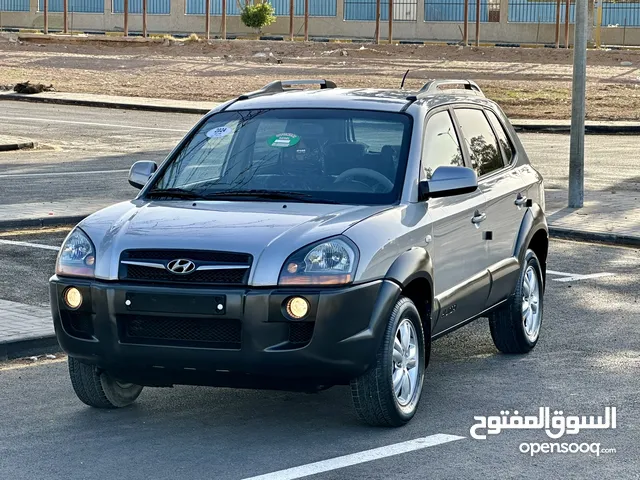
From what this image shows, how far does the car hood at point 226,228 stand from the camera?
6414 mm

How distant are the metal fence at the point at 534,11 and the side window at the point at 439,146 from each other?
77.5m

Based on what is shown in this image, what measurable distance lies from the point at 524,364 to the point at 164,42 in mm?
64159

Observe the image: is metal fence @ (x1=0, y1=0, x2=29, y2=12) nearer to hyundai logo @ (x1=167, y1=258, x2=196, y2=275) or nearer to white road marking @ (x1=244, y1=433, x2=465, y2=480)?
hyundai logo @ (x1=167, y1=258, x2=196, y2=275)

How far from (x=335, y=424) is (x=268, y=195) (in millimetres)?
1341

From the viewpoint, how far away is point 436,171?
7285mm

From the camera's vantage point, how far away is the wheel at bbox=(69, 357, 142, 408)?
712 cm

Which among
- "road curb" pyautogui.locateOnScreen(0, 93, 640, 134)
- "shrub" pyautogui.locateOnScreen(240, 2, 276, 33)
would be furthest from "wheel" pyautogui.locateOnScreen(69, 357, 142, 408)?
"shrub" pyautogui.locateOnScreen(240, 2, 276, 33)

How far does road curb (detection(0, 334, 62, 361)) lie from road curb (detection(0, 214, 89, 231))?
19.2ft

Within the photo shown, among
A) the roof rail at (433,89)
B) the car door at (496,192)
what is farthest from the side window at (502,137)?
the roof rail at (433,89)

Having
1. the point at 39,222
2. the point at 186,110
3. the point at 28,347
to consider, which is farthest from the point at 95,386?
the point at 186,110

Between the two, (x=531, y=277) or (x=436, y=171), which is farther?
(x=531, y=277)

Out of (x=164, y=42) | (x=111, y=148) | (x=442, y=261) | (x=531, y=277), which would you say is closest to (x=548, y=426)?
(x=442, y=261)

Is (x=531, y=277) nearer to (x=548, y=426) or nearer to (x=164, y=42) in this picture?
(x=548, y=426)

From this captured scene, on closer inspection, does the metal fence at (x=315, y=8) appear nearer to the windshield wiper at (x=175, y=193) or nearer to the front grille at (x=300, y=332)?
the windshield wiper at (x=175, y=193)
